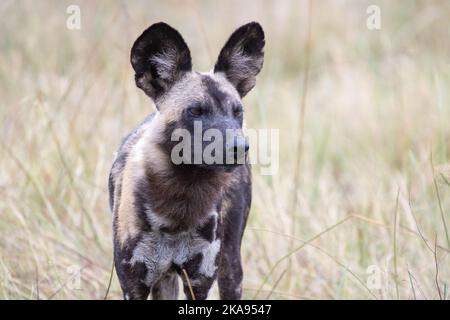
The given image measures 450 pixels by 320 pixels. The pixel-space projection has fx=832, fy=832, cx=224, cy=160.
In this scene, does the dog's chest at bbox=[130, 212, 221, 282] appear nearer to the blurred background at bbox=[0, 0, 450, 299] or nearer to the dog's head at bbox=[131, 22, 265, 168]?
the dog's head at bbox=[131, 22, 265, 168]

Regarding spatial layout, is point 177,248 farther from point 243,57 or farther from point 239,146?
point 243,57

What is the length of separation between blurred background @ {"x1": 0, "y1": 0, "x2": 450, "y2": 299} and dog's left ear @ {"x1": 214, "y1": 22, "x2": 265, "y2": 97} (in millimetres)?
914

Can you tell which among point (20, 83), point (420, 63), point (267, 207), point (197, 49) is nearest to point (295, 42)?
point (197, 49)

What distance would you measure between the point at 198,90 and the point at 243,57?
0.35 meters

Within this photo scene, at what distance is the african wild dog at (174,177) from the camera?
393 centimetres

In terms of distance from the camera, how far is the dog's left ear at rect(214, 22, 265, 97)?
4188 millimetres

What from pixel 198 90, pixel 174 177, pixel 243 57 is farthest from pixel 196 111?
pixel 243 57

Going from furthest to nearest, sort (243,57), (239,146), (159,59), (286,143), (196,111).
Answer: (286,143) → (243,57) → (159,59) → (196,111) → (239,146)

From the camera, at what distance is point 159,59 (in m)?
4.08

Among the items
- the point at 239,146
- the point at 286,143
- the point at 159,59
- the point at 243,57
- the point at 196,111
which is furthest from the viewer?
the point at 286,143

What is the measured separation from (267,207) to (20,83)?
313 centimetres

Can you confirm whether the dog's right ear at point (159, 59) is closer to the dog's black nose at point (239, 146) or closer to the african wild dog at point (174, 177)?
the african wild dog at point (174, 177)

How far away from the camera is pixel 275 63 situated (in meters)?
9.88

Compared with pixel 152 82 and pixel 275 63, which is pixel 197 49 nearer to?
pixel 275 63
